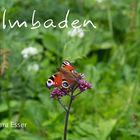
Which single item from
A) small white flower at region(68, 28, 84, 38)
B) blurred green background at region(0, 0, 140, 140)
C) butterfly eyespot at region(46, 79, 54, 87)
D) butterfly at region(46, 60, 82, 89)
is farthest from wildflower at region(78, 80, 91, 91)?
small white flower at region(68, 28, 84, 38)

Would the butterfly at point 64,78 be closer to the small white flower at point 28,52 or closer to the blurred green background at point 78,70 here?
the blurred green background at point 78,70

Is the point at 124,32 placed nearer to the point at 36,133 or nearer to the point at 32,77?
the point at 32,77

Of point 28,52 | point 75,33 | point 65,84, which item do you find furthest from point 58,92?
point 75,33

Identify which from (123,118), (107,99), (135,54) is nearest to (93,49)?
(135,54)

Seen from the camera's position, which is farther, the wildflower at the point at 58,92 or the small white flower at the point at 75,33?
the small white flower at the point at 75,33

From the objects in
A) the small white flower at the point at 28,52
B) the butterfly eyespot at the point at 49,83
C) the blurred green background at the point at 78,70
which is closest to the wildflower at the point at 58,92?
the butterfly eyespot at the point at 49,83

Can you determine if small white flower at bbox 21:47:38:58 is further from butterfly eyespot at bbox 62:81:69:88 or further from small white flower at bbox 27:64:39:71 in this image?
butterfly eyespot at bbox 62:81:69:88
